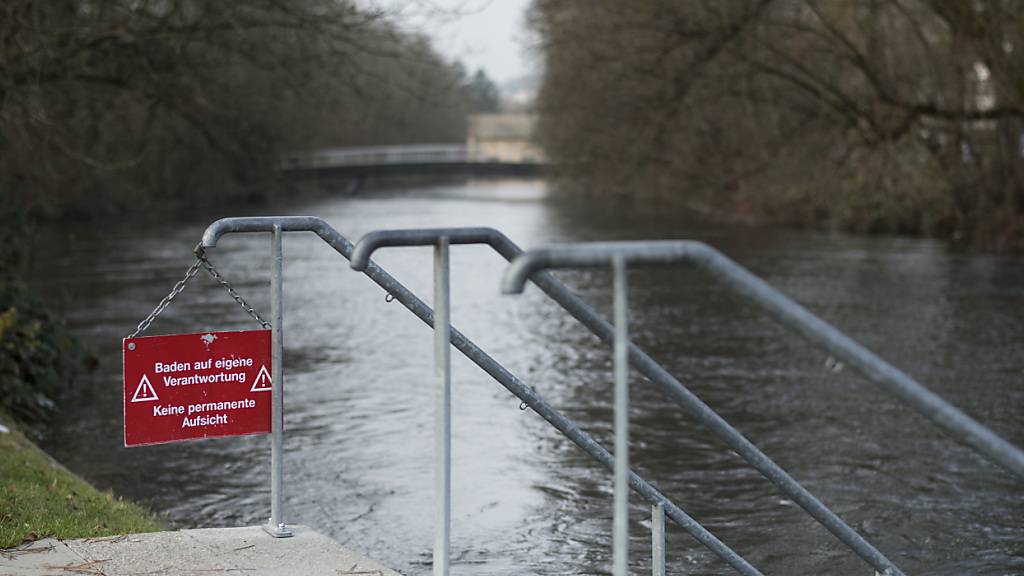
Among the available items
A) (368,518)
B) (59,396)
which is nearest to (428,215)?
(59,396)

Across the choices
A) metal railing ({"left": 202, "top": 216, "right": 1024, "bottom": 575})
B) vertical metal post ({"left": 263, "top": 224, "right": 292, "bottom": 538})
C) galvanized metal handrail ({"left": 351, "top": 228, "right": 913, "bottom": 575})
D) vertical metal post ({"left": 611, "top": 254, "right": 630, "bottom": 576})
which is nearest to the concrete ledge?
vertical metal post ({"left": 263, "top": 224, "right": 292, "bottom": 538})

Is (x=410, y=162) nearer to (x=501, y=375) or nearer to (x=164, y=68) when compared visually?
(x=164, y=68)

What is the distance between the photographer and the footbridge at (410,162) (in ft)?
207

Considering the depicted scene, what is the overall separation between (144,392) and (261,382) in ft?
1.42

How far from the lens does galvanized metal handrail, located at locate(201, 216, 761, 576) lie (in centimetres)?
480

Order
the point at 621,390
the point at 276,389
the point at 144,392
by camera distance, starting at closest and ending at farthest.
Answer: the point at 621,390 → the point at 144,392 → the point at 276,389

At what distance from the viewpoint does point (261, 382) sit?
5.29 m

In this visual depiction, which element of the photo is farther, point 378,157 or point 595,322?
point 378,157

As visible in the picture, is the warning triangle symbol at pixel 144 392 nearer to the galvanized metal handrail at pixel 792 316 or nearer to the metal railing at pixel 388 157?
the galvanized metal handrail at pixel 792 316

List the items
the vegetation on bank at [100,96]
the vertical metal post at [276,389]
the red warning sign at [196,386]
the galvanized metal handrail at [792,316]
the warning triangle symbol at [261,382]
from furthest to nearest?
1. the vegetation on bank at [100,96]
2. the warning triangle symbol at [261,382]
3. the vertical metal post at [276,389]
4. the red warning sign at [196,386]
5. the galvanized metal handrail at [792,316]

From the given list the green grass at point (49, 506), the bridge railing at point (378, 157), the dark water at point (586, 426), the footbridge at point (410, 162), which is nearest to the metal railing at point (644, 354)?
the green grass at point (49, 506)

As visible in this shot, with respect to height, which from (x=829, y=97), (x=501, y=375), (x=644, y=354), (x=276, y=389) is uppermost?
(x=829, y=97)

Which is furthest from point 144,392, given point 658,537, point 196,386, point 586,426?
point 586,426

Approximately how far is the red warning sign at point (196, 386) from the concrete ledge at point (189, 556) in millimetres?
357
